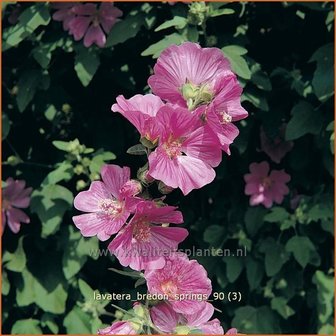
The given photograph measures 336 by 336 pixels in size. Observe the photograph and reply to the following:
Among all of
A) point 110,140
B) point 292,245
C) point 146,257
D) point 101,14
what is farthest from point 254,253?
point 146,257

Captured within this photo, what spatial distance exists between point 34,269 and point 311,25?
4.34 feet

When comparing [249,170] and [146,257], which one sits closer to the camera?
[146,257]

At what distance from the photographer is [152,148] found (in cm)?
115

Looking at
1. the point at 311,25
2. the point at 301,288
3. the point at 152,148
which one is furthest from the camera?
the point at 301,288

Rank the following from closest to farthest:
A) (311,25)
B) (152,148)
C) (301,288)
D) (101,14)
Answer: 1. (152,148)
2. (101,14)
3. (311,25)
4. (301,288)

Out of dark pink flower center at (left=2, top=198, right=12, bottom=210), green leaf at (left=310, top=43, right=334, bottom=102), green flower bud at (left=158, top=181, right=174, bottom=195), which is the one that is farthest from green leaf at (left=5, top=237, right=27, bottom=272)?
green flower bud at (left=158, top=181, right=174, bottom=195)

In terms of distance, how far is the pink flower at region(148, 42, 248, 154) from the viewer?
1124 mm

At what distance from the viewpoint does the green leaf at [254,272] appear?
2.40 metres

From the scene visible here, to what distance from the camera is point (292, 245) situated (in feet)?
7.55

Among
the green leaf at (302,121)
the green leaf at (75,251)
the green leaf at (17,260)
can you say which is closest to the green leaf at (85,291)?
the green leaf at (75,251)

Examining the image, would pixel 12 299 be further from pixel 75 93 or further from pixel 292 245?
pixel 292 245

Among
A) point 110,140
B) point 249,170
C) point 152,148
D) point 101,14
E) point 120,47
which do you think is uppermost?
point 152,148

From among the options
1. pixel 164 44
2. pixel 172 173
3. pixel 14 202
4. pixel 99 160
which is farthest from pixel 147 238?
pixel 14 202

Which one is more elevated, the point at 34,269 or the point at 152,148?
the point at 152,148
